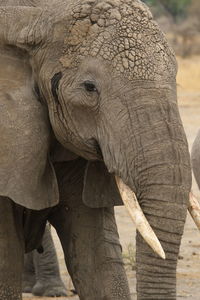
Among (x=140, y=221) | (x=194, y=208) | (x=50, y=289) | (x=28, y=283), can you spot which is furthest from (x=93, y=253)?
(x=28, y=283)

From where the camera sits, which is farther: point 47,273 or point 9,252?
point 47,273

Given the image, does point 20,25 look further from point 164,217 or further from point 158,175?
point 164,217

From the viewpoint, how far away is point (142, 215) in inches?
156

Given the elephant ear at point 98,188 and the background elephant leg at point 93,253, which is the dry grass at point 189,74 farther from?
the elephant ear at point 98,188

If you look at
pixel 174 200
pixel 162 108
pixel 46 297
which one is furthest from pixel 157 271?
pixel 46 297

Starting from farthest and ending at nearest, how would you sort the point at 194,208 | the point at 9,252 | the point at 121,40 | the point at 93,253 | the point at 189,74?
the point at 189,74 < the point at 93,253 < the point at 9,252 < the point at 121,40 < the point at 194,208

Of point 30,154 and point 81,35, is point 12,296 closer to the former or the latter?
point 30,154

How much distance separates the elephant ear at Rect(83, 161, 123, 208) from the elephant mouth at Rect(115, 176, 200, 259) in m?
0.43

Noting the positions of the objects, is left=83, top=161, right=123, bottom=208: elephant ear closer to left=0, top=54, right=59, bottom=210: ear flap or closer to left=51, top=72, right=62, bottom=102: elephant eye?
left=0, top=54, right=59, bottom=210: ear flap

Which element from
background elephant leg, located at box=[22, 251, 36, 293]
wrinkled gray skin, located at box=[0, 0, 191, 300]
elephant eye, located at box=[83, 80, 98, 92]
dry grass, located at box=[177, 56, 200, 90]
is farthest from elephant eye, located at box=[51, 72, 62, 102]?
dry grass, located at box=[177, 56, 200, 90]

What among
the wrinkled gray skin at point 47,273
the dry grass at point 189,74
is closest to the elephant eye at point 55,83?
the wrinkled gray skin at point 47,273

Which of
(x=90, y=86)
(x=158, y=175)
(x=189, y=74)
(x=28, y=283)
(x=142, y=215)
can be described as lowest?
(x=189, y=74)

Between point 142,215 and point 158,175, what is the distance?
0.16 m

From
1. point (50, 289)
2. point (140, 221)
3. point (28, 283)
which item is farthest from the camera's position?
point (28, 283)
